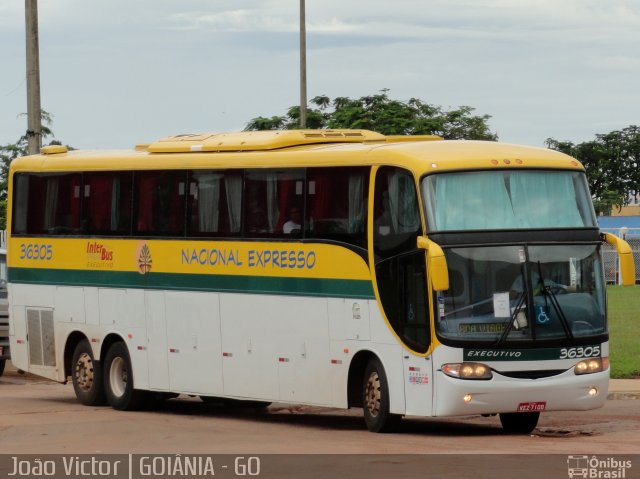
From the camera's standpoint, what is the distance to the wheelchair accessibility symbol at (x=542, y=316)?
17.6 metres

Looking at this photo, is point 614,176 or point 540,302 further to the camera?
point 614,176

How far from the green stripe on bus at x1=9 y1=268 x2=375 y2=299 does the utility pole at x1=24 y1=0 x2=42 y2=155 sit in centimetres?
537

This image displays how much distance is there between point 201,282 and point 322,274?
2484 millimetres

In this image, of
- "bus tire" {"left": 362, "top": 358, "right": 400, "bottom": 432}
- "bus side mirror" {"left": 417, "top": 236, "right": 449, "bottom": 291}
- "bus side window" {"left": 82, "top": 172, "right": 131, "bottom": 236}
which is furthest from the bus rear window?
"bus side mirror" {"left": 417, "top": 236, "right": 449, "bottom": 291}

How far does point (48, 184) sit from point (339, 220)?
666cm

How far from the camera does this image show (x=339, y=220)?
19031 mm

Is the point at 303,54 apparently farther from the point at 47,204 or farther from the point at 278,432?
the point at 278,432

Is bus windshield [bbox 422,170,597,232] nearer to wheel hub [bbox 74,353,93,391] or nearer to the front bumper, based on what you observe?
the front bumper

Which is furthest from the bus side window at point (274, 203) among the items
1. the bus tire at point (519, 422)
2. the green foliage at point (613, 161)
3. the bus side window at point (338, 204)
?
the green foliage at point (613, 161)

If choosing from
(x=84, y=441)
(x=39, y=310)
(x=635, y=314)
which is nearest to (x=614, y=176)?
(x=635, y=314)

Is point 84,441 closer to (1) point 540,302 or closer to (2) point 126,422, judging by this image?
(2) point 126,422

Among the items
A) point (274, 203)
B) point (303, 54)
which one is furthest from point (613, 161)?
point (274, 203)

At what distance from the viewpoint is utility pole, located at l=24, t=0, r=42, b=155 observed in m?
29.6

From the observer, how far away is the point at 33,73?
97.9 feet
